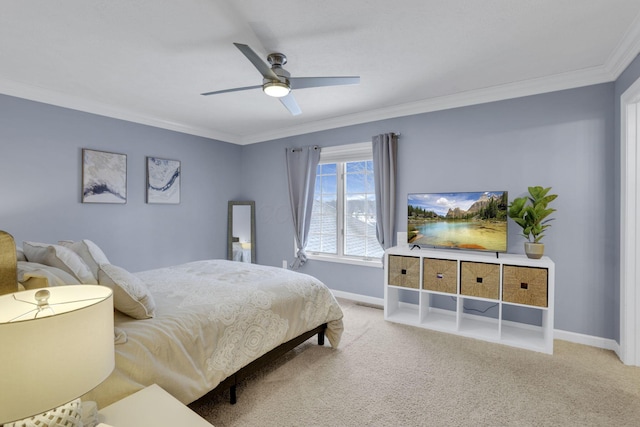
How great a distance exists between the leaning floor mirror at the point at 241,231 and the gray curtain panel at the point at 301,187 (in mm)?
927

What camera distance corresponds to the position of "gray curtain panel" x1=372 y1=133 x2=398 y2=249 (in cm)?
396

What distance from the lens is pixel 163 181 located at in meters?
4.48

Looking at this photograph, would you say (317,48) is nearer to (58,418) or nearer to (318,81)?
(318,81)

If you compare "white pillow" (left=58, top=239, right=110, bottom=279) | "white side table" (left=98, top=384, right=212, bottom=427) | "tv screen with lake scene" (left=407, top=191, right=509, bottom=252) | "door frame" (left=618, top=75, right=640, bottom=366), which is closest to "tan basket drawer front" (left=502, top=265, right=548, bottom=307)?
"tv screen with lake scene" (left=407, top=191, right=509, bottom=252)

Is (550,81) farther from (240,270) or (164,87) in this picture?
(164,87)

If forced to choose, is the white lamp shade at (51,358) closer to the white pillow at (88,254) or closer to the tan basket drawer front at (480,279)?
the white pillow at (88,254)

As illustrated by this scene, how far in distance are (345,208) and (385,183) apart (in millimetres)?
808

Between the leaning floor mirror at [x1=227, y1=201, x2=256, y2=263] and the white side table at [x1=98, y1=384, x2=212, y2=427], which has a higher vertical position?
the leaning floor mirror at [x1=227, y1=201, x2=256, y2=263]

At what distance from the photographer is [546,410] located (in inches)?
80.8

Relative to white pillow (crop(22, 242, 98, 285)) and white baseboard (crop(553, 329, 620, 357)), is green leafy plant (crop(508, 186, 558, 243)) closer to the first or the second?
white baseboard (crop(553, 329, 620, 357))

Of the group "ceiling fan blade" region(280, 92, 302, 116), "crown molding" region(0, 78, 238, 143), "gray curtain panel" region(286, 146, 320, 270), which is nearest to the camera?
"ceiling fan blade" region(280, 92, 302, 116)

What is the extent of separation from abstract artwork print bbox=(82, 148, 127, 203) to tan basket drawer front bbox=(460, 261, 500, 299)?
4235 millimetres

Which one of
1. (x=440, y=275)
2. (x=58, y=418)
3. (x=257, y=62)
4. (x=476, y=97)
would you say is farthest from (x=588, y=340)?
(x=58, y=418)

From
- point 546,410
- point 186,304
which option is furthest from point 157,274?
point 546,410
